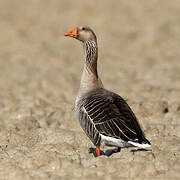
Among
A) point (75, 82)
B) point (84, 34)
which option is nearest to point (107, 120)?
point (84, 34)

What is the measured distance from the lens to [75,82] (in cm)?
1484

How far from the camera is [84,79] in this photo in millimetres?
8406

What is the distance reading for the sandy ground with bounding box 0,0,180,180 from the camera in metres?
6.64

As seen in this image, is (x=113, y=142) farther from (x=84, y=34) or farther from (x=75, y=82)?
(x=75, y=82)

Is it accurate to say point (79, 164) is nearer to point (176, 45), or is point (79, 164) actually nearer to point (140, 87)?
point (140, 87)

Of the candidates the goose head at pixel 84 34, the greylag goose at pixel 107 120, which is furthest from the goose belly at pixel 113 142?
the goose head at pixel 84 34

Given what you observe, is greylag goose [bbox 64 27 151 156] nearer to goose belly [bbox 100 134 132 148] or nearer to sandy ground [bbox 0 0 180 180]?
goose belly [bbox 100 134 132 148]

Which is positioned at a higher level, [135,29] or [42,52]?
[135,29]

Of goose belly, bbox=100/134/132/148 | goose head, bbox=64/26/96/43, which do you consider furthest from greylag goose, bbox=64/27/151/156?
goose head, bbox=64/26/96/43

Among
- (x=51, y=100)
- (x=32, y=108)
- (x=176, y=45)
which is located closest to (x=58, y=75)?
(x=51, y=100)

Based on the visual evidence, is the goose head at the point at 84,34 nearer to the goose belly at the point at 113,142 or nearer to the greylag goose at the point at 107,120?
the greylag goose at the point at 107,120

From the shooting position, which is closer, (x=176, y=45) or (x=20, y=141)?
(x=20, y=141)

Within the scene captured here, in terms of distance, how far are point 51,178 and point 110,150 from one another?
2.06m

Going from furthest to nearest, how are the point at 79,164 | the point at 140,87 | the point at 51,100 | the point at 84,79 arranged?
the point at 140,87 < the point at 51,100 < the point at 84,79 < the point at 79,164
